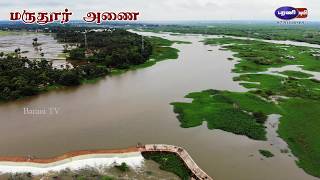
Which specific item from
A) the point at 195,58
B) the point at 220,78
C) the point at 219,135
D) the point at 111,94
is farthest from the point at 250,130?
the point at 195,58

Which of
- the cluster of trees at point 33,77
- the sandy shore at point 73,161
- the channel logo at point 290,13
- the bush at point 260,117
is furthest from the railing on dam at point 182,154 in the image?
the channel logo at point 290,13

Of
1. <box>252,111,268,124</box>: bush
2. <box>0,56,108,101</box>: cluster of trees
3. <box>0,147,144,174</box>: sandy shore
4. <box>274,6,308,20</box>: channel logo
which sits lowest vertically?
<box>0,147,144,174</box>: sandy shore

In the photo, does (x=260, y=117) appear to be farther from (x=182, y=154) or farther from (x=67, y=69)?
(x=67, y=69)

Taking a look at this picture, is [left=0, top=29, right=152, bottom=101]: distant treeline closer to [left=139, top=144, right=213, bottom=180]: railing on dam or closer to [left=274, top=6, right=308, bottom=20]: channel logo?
[left=139, top=144, right=213, bottom=180]: railing on dam

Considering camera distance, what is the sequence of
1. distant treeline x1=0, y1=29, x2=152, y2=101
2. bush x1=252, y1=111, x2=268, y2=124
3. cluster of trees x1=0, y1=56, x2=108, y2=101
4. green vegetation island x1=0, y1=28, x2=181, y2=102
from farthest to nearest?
green vegetation island x1=0, y1=28, x2=181, y2=102, distant treeline x1=0, y1=29, x2=152, y2=101, cluster of trees x1=0, y1=56, x2=108, y2=101, bush x1=252, y1=111, x2=268, y2=124

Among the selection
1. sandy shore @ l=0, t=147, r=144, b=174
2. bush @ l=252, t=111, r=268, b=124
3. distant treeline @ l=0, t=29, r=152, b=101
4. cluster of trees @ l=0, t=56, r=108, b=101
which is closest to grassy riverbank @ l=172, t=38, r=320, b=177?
bush @ l=252, t=111, r=268, b=124

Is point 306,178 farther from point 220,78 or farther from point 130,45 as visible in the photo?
point 130,45

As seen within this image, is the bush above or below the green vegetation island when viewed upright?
below

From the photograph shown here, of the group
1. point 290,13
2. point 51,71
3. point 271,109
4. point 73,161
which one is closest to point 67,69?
point 51,71

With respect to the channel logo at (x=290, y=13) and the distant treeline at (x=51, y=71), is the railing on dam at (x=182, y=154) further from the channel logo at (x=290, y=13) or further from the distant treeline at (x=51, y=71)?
the channel logo at (x=290, y=13)
